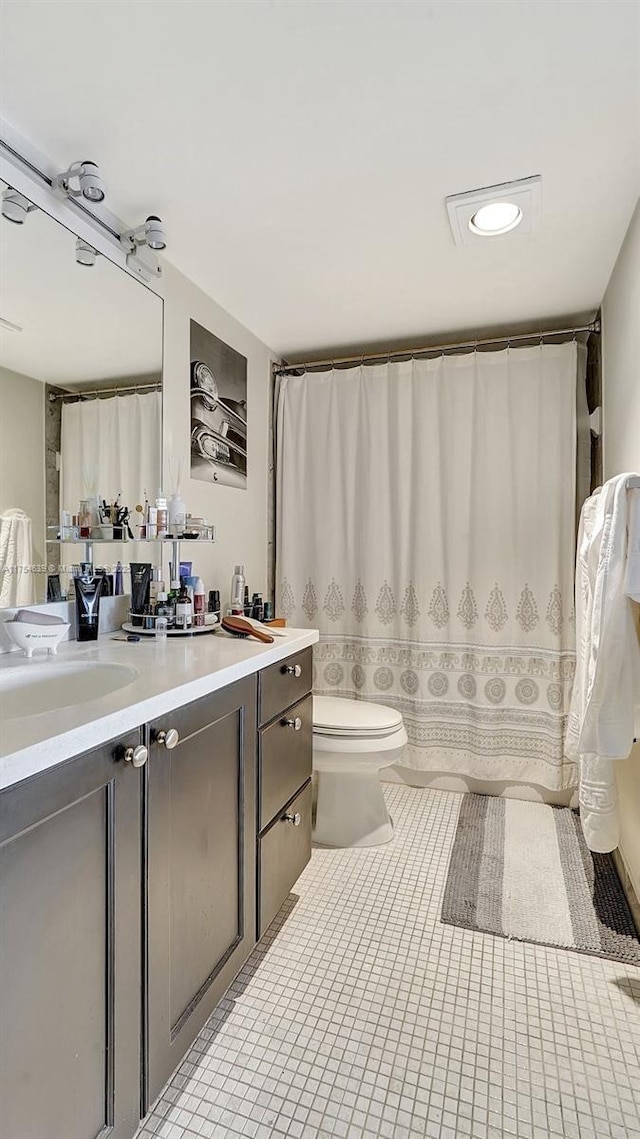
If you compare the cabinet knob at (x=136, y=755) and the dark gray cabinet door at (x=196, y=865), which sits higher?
the cabinet knob at (x=136, y=755)

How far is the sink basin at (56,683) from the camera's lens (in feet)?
4.01

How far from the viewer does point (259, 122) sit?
1369 mm

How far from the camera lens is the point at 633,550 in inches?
58.2

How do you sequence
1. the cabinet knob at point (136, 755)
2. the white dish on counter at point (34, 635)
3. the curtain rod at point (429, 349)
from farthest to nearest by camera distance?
the curtain rod at point (429, 349)
the white dish on counter at point (34, 635)
the cabinet knob at point (136, 755)

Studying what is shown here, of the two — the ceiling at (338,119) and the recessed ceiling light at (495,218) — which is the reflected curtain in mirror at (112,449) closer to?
the ceiling at (338,119)

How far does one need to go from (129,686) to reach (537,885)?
5.31 ft

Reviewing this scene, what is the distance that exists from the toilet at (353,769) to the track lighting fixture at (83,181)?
5.89 ft

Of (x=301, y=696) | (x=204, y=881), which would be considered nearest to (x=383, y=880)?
(x=301, y=696)

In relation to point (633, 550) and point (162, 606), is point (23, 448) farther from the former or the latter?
point (633, 550)

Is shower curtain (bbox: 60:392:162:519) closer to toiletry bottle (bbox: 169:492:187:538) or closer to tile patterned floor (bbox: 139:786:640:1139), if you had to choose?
toiletry bottle (bbox: 169:492:187:538)

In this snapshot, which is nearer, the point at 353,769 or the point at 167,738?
the point at 167,738

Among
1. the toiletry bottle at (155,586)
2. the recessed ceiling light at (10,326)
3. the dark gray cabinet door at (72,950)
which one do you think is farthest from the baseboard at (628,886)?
the recessed ceiling light at (10,326)

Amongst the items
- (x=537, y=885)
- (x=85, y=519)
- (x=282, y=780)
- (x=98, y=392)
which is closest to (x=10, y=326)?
(x=98, y=392)

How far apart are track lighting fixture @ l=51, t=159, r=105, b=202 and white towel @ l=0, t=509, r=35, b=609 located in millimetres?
827
